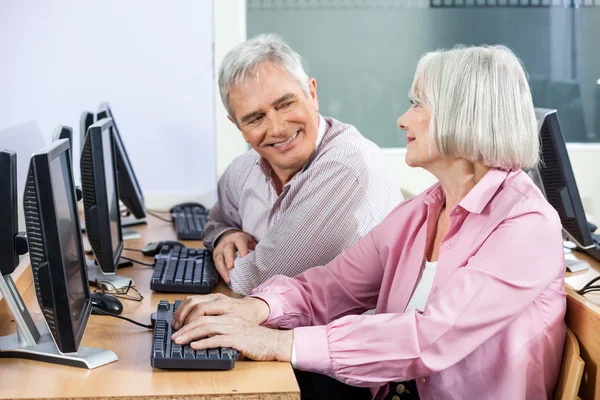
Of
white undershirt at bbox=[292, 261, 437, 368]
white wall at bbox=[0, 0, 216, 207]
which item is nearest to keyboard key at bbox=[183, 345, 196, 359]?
white undershirt at bbox=[292, 261, 437, 368]

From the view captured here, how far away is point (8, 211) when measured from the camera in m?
1.48

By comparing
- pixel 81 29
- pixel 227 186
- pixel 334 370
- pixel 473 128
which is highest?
pixel 81 29

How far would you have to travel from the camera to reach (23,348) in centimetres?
149

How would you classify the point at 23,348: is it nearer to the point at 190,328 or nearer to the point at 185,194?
the point at 190,328

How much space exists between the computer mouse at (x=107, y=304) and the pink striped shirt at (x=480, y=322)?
1.58ft

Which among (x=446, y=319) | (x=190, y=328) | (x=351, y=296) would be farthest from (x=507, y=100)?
(x=190, y=328)

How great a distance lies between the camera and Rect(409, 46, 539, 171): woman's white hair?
1521mm

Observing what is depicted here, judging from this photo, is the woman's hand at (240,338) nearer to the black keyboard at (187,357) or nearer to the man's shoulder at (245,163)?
the black keyboard at (187,357)

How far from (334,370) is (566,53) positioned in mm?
2918

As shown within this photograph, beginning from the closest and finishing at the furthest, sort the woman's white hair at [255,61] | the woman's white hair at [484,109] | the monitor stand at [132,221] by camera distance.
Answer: the woman's white hair at [484,109] → the woman's white hair at [255,61] → the monitor stand at [132,221]

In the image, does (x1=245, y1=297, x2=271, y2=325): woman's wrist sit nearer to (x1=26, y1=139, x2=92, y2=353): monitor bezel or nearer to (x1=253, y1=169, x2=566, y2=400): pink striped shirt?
(x1=253, y1=169, x2=566, y2=400): pink striped shirt

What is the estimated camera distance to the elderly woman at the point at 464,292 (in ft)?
4.74

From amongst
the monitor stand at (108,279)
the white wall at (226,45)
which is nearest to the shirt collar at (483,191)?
the monitor stand at (108,279)

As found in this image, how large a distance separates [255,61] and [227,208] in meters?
0.57
